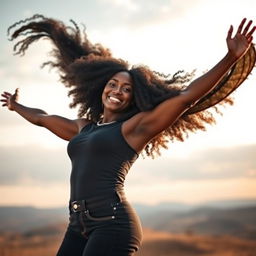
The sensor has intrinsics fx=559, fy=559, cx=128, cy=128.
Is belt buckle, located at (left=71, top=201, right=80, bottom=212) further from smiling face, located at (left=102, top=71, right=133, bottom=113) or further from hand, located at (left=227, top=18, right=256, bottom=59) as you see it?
hand, located at (left=227, top=18, right=256, bottom=59)

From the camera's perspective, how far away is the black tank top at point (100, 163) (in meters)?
4.50

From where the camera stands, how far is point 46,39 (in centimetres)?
694

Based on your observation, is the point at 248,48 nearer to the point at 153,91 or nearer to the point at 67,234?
the point at 153,91

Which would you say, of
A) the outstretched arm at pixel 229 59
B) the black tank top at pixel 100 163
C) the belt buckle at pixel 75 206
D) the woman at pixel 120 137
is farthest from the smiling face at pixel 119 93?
the belt buckle at pixel 75 206

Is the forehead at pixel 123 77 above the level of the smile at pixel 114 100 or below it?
above

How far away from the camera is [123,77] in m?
5.20

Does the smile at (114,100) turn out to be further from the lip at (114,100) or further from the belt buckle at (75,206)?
the belt buckle at (75,206)

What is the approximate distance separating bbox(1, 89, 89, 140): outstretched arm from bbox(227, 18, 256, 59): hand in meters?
1.78

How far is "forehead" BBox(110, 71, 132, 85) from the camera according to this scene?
517 centimetres

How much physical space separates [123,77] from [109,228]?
60.1 inches

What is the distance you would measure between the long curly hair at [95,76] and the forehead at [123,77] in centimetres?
5

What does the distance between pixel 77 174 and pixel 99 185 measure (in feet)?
0.84

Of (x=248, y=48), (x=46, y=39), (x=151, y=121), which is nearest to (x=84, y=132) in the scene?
(x=151, y=121)

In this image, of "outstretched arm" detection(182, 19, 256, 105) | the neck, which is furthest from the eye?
"outstretched arm" detection(182, 19, 256, 105)
